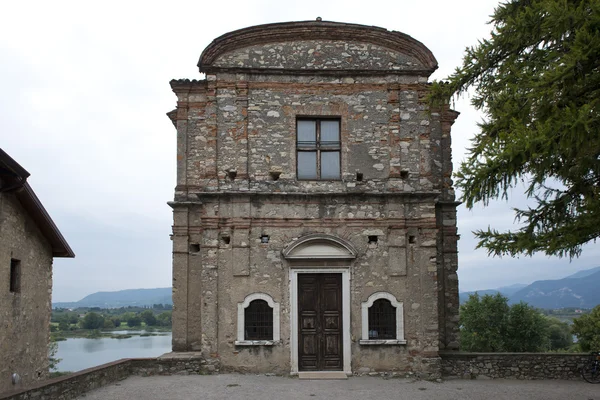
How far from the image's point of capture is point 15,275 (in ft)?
40.3

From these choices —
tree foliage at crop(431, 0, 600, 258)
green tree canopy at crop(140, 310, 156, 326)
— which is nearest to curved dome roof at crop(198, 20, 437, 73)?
tree foliage at crop(431, 0, 600, 258)

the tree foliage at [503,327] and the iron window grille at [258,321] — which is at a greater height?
the iron window grille at [258,321]

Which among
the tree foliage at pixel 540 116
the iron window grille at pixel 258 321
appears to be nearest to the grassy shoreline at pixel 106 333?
the iron window grille at pixel 258 321

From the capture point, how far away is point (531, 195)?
9133 mm

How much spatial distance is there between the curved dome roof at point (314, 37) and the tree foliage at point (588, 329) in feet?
44.3

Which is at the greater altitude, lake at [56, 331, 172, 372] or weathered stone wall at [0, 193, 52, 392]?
weathered stone wall at [0, 193, 52, 392]

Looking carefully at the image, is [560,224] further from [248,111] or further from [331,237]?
[248,111]

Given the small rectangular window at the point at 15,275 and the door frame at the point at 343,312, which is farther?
the door frame at the point at 343,312

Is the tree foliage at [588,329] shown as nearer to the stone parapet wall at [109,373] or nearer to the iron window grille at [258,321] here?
the iron window grille at [258,321]

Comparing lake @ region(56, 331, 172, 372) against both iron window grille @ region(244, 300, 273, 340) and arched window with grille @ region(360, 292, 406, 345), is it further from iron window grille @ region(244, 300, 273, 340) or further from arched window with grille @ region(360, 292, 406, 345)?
arched window with grille @ region(360, 292, 406, 345)

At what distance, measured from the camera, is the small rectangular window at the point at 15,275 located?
12.1 metres

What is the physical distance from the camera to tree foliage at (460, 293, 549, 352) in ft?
90.9

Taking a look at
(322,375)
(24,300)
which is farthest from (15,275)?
(322,375)

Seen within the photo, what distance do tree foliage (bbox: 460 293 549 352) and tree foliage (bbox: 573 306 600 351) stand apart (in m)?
4.16
